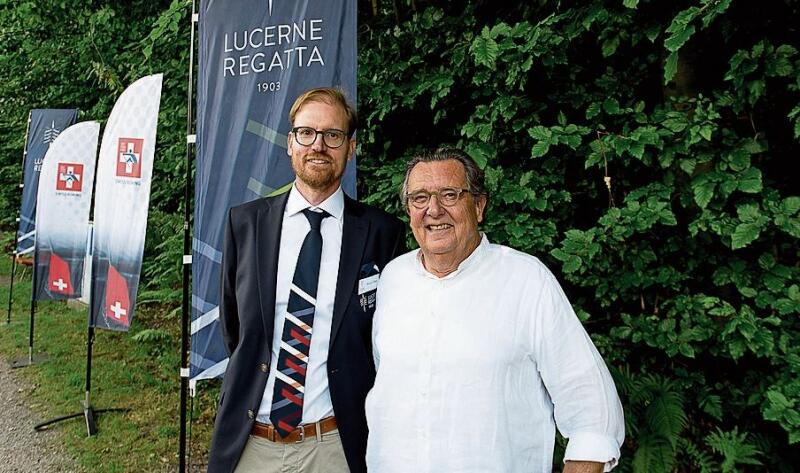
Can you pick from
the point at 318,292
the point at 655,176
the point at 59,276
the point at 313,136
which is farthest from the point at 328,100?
the point at 59,276

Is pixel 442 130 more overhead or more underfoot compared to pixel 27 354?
more overhead

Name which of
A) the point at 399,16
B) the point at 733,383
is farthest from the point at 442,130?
the point at 733,383

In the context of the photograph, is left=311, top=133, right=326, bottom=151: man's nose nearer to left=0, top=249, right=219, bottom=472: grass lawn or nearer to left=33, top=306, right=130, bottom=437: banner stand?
left=0, top=249, right=219, bottom=472: grass lawn

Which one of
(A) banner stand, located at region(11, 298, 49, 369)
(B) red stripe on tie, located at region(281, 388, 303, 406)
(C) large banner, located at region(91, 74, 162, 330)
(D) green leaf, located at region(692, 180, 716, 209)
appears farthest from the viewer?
(A) banner stand, located at region(11, 298, 49, 369)

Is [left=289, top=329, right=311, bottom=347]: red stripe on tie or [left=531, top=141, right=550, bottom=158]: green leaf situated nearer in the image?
[left=289, top=329, right=311, bottom=347]: red stripe on tie

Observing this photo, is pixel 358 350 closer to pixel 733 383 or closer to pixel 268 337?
pixel 268 337

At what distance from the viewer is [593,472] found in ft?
5.38

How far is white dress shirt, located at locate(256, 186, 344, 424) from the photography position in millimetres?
2049

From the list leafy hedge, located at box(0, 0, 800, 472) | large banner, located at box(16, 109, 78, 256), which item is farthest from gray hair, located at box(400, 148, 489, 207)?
large banner, located at box(16, 109, 78, 256)

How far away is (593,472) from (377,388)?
2.12ft

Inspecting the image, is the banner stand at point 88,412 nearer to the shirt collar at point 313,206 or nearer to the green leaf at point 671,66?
the shirt collar at point 313,206

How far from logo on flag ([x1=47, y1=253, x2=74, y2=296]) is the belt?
521 centimetres

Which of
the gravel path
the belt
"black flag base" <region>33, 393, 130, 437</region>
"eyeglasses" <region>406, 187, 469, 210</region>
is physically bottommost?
the gravel path

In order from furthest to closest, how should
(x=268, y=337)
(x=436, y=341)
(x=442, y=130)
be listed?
(x=442, y=130), (x=268, y=337), (x=436, y=341)
